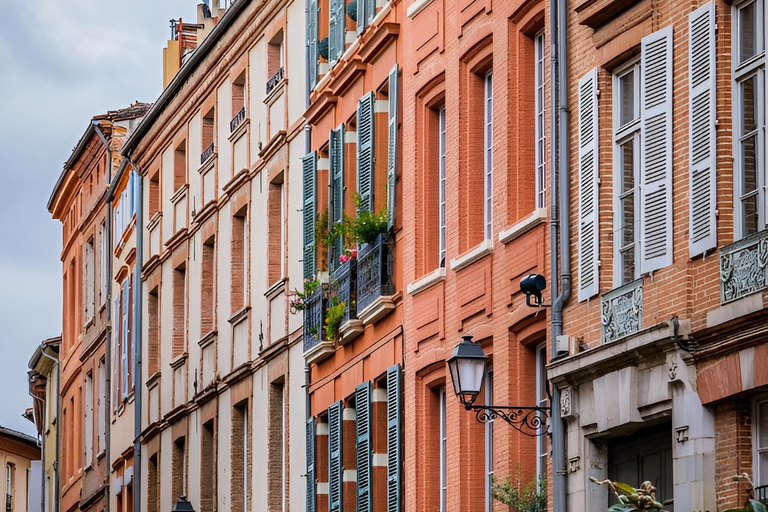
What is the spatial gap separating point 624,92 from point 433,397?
262 inches

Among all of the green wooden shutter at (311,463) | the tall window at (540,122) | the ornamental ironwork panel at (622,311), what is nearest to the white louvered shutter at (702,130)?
the ornamental ironwork panel at (622,311)

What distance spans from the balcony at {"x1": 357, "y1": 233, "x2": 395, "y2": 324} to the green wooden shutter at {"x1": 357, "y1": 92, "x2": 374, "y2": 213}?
Answer: 704mm

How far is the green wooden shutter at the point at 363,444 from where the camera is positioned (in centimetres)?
2709

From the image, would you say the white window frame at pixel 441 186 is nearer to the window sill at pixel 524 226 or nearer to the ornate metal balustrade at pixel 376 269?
the ornate metal balustrade at pixel 376 269

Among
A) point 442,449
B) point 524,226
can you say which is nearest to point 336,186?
point 442,449

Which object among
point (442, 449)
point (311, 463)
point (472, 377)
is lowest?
point (442, 449)

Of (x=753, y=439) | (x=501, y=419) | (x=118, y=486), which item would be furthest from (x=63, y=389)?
(x=753, y=439)

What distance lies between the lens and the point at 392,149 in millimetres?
26578

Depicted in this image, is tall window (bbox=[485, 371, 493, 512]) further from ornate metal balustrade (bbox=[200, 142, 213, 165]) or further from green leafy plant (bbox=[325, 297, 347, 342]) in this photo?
ornate metal balustrade (bbox=[200, 142, 213, 165])

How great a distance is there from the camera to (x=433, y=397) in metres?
25.0

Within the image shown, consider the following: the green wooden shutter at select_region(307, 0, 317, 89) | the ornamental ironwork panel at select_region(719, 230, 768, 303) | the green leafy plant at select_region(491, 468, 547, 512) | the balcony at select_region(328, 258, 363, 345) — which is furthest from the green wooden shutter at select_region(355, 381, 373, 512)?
the ornamental ironwork panel at select_region(719, 230, 768, 303)

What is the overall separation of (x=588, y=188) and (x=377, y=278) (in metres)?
7.41

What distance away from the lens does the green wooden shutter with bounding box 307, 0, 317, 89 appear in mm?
31016

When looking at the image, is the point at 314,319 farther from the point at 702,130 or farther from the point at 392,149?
the point at 702,130
